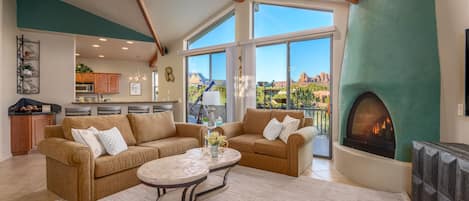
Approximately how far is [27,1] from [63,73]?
1698 mm

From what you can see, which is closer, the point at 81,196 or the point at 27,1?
the point at 81,196

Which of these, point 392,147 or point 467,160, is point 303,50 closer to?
point 392,147

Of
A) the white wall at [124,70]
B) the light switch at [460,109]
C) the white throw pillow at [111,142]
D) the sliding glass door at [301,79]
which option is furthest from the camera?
the white wall at [124,70]

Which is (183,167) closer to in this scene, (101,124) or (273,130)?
(101,124)

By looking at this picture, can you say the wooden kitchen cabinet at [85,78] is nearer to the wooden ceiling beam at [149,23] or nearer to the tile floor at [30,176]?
the wooden ceiling beam at [149,23]

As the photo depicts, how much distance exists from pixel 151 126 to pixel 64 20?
4.01 m

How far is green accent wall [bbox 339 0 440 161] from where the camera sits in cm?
275

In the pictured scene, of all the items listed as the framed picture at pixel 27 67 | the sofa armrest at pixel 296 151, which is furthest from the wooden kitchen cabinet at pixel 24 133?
the sofa armrest at pixel 296 151

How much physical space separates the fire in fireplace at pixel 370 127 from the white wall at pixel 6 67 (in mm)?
6173

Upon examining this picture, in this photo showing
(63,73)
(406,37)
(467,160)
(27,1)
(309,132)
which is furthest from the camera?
(63,73)

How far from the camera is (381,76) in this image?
3137 mm

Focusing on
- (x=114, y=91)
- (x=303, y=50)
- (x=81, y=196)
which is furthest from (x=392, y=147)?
(x=114, y=91)

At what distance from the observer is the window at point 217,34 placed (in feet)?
20.5

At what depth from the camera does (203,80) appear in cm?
686
